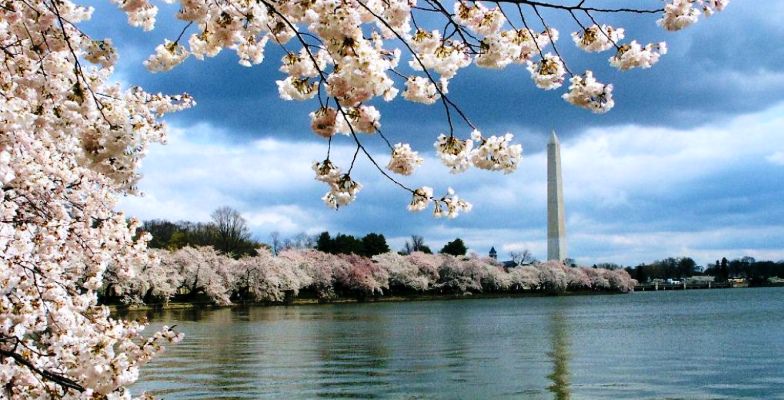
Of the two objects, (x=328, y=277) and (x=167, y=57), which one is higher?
(x=167, y=57)

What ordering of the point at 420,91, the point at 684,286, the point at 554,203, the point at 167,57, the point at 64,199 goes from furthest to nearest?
1. the point at 684,286
2. the point at 554,203
3. the point at 64,199
4. the point at 167,57
5. the point at 420,91

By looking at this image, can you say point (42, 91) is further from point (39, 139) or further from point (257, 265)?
point (257, 265)

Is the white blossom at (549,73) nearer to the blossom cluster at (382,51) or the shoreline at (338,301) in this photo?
the blossom cluster at (382,51)

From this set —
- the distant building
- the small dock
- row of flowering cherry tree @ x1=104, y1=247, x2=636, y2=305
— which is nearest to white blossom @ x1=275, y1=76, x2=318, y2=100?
row of flowering cherry tree @ x1=104, y1=247, x2=636, y2=305

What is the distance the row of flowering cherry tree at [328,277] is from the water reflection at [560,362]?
858 inches

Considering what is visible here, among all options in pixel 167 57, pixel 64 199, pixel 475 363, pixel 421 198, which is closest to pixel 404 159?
pixel 421 198

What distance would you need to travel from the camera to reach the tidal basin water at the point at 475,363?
13.1 m

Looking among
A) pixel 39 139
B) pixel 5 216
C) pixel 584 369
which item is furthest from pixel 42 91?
pixel 584 369

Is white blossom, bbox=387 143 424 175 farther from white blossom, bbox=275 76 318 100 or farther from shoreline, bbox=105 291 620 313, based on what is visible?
shoreline, bbox=105 291 620 313

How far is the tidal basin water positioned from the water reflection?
35mm

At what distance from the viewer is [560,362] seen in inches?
670

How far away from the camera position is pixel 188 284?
53.5 metres

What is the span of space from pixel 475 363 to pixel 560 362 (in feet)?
6.43

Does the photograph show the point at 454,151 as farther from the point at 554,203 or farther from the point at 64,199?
the point at 554,203
